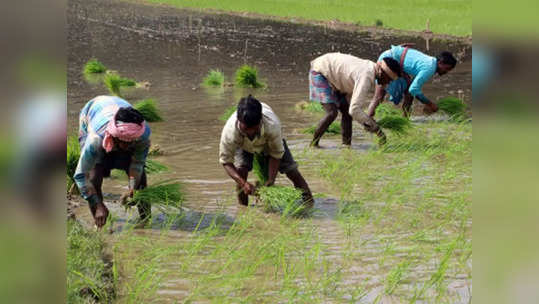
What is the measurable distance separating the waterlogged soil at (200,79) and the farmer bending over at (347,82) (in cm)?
47

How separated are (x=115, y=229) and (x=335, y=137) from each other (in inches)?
136

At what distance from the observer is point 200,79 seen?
11977mm

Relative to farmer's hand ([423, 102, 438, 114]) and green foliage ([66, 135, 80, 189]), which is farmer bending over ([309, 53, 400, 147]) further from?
green foliage ([66, 135, 80, 189])

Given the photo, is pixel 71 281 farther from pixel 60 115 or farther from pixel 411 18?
pixel 411 18

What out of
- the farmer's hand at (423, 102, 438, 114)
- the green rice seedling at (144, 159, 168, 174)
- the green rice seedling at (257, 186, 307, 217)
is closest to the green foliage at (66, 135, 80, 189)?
the green rice seedling at (144, 159, 168, 174)

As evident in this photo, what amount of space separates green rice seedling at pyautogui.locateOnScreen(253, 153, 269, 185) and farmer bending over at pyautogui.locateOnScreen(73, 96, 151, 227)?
0.83m

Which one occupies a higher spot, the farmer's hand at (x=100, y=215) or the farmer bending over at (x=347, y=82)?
the farmer bending over at (x=347, y=82)

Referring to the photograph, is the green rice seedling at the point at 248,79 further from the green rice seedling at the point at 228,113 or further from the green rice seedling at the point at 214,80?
the green rice seedling at the point at 228,113

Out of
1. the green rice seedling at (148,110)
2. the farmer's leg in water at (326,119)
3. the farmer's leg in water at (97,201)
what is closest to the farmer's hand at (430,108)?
the farmer's leg in water at (326,119)

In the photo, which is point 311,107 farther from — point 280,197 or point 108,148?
point 108,148

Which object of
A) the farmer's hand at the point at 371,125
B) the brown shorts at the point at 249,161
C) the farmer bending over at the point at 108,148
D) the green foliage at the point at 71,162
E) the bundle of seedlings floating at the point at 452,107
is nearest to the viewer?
the farmer bending over at the point at 108,148

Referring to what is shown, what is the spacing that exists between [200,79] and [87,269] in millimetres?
9030

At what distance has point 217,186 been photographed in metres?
5.34

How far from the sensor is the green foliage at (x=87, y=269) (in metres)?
2.90
